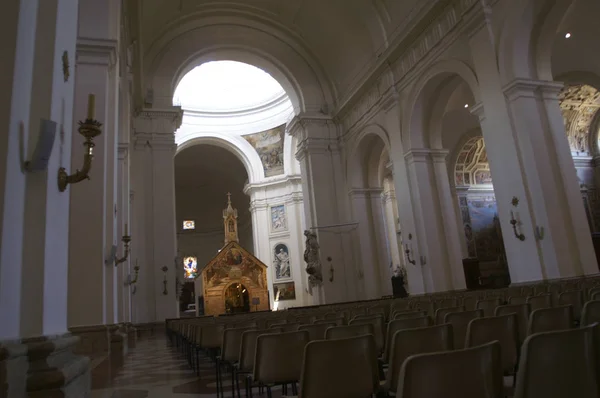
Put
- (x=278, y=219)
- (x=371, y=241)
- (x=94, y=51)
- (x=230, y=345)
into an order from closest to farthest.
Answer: (x=230, y=345), (x=94, y=51), (x=371, y=241), (x=278, y=219)

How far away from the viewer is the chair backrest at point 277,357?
2961 mm

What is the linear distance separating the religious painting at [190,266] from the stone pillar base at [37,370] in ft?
115

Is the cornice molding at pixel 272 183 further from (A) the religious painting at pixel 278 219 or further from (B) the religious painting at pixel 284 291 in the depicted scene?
(B) the religious painting at pixel 284 291

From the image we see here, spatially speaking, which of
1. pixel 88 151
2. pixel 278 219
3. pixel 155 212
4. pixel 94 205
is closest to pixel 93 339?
pixel 94 205

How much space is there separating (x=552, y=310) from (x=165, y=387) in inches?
136

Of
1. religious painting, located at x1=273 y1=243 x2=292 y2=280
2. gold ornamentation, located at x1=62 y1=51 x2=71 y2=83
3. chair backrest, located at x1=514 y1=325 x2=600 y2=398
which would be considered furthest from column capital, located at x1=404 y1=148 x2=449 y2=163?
religious painting, located at x1=273 y1=243 x2=292 y2=280

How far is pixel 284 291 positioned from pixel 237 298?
2.86 metres

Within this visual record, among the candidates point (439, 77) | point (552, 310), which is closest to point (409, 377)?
point (552, 310)

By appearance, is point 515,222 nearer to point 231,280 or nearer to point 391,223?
point 391,223

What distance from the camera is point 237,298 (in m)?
27.3

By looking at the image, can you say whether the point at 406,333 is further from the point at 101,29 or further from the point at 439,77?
the point at 439,77

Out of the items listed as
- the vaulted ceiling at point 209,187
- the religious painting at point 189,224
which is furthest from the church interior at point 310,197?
the religious painting at point 189,224

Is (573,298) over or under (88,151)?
under

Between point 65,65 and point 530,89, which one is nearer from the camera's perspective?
point 65,65
